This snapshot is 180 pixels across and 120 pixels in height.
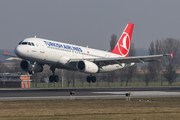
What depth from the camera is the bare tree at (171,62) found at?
261ft

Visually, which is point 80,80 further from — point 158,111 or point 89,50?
point 158,111

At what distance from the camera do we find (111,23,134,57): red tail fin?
59.7 meters

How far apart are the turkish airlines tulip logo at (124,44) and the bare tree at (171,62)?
75.2ft

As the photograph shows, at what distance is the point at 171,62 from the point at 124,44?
4159 cm

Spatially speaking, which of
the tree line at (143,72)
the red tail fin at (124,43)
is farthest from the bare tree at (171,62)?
the red tail fin at (124,43)

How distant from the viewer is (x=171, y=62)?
320ft

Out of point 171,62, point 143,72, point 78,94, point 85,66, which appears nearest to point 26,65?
point 85,66

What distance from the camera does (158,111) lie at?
69.8 ft

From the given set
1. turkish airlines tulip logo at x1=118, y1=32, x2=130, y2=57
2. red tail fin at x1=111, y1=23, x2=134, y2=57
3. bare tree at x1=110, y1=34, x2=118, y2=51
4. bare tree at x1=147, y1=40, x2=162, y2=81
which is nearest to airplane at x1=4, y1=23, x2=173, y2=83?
red tail fin at x1=111, y1=23, x2=134, y2=57

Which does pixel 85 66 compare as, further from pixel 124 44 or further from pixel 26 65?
pixel 124 44

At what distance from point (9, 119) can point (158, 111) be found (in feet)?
32.7

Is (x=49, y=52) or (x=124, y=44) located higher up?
(x=124, y=44)

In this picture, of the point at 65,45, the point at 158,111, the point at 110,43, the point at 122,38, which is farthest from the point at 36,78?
the point at 158,111

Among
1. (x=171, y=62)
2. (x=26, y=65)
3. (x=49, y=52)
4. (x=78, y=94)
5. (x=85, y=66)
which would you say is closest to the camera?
(x=78, y=94)
